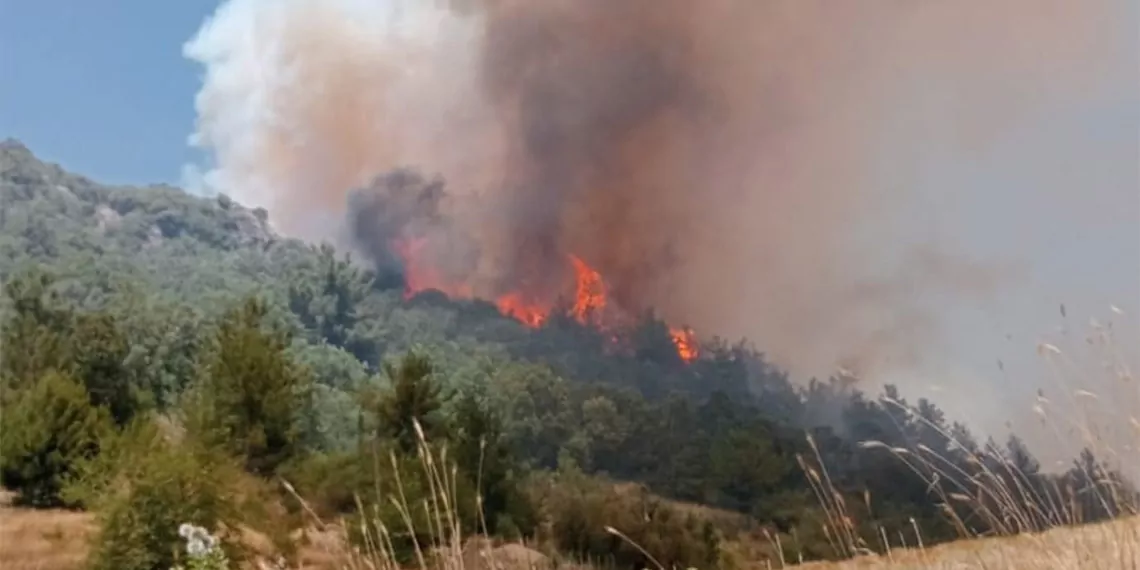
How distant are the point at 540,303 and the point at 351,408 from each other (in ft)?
21.3

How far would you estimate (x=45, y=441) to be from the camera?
403 inches

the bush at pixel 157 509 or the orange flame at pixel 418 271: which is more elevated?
the orange flame at pixel 418 271

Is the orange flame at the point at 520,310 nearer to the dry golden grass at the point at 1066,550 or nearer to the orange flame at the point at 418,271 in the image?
the orange flame at the point at 418,271

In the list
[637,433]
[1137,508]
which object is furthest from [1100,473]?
[637,433]

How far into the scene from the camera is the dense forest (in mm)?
9398

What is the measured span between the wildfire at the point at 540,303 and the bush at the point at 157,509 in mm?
13354

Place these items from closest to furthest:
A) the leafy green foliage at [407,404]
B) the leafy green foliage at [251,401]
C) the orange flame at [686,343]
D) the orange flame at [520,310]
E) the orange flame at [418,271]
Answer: the leafy green foliage at [251,401] < the leafy green foliage at [407,404] < the orange flame at [686,343] < the orange flame at [520,310] < the orange flame at [418,271]

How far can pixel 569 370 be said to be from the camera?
67.5ft

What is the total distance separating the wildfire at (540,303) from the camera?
66.4 ft

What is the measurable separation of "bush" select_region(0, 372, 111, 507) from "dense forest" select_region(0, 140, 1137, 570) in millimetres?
32

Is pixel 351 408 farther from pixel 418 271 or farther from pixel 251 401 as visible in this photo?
pixel 418 271

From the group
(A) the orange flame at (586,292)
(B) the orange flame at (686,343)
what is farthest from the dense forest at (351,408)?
(A) the orange flame at (586,292)

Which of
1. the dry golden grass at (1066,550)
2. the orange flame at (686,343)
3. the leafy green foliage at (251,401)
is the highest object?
the orange flame at (686,343)

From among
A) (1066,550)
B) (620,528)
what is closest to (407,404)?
(620,528)
